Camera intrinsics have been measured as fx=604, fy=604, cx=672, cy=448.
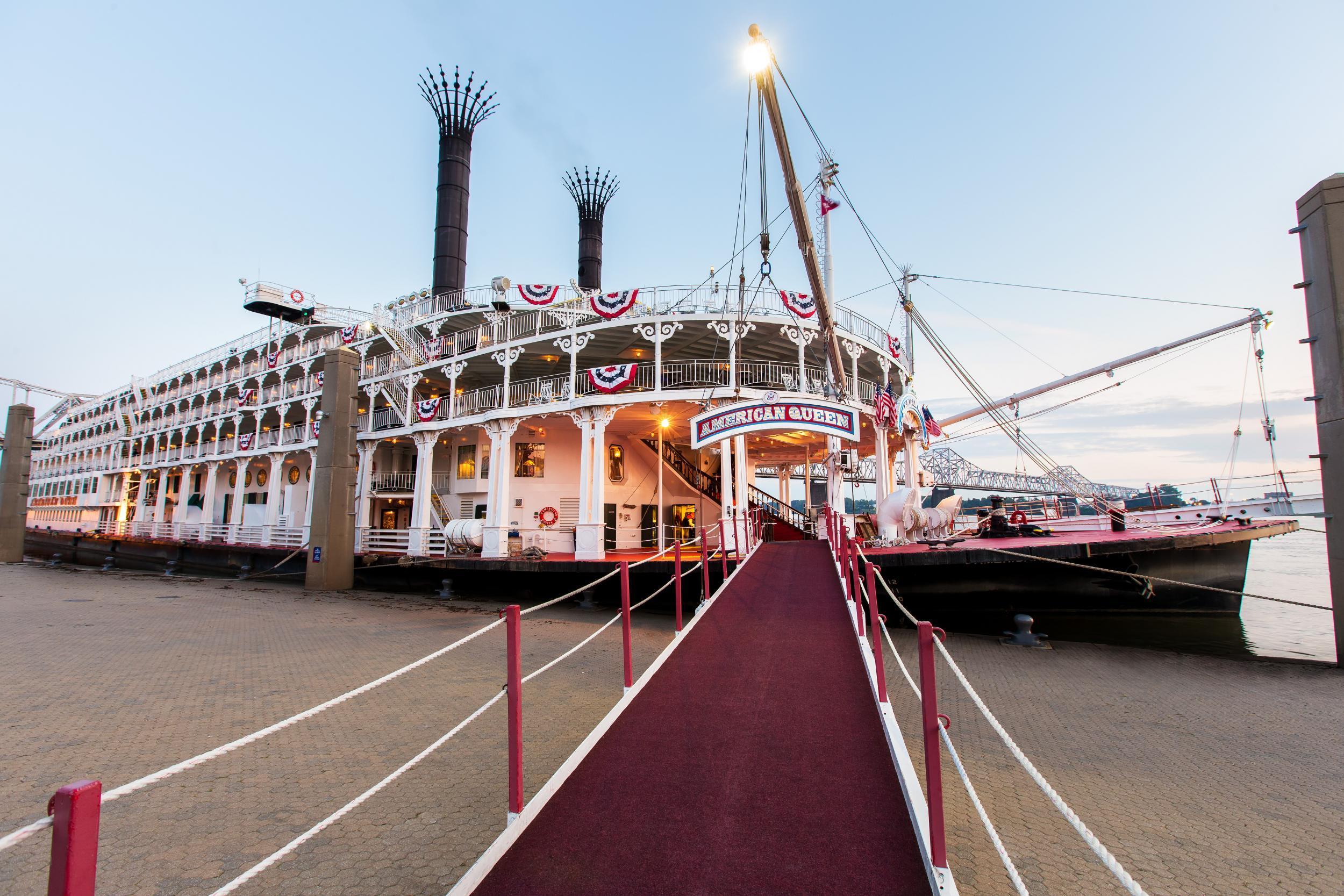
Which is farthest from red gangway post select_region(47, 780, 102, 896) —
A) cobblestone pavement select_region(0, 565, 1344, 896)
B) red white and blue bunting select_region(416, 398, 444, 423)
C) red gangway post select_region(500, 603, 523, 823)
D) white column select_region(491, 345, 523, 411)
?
red white and blue bunting select_region(416, 398, 444, 423)

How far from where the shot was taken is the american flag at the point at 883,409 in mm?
17859

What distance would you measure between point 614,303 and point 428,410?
888 centimetres

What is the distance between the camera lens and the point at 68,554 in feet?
137

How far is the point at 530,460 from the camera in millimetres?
22406

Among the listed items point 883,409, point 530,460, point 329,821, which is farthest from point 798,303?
point 329,821

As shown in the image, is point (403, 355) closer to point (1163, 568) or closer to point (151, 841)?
point (151, 841)

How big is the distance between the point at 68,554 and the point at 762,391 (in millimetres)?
51255

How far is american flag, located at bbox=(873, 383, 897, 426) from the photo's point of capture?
703 inches

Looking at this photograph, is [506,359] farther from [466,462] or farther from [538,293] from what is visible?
[466,462]

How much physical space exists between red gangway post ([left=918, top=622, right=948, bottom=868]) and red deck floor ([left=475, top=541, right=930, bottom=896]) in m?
0.15

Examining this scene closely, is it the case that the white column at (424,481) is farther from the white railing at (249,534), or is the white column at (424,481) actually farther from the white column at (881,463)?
the white column at (881,463)

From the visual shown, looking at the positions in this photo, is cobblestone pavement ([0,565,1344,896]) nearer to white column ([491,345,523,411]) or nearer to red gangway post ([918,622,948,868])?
red gangway post ([918,622,948,868])

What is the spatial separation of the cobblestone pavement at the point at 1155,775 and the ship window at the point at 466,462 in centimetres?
1885

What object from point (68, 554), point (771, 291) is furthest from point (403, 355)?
point (68, 554)
